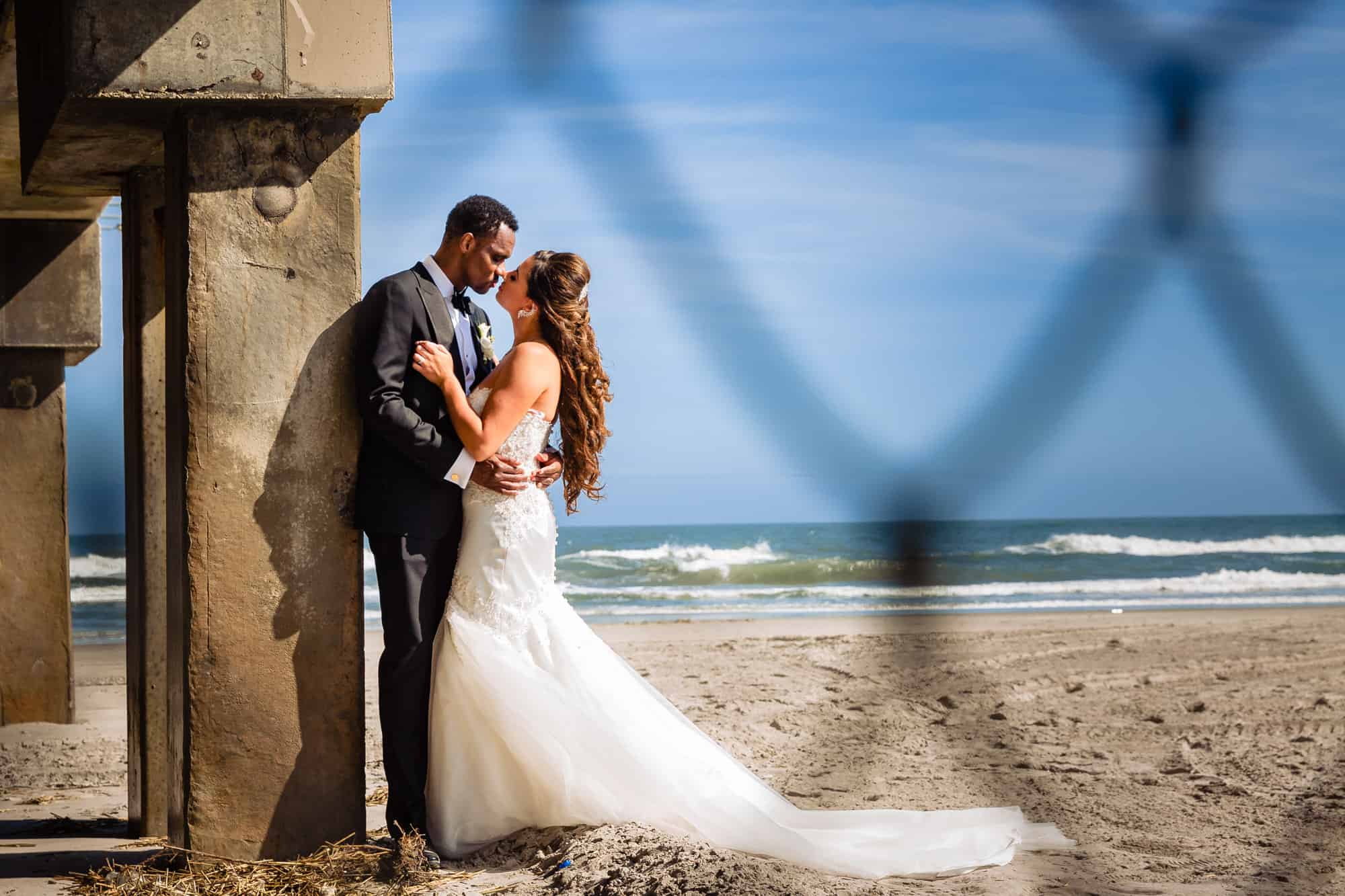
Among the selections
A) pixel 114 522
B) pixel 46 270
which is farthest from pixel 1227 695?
pixel 114 522

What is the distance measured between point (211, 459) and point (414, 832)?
3.39ft

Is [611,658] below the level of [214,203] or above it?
below

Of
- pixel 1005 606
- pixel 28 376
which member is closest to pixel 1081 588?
pixel 1005 606

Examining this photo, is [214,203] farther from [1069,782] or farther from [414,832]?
[1069,782]

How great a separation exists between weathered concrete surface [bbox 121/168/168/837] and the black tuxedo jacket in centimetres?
96

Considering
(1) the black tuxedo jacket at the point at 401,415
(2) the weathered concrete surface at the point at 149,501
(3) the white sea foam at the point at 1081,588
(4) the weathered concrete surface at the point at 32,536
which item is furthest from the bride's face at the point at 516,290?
(3) the white sea foam at the point at 1081,588

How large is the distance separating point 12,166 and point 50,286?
1215 mm

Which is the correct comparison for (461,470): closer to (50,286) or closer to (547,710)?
(547,710)

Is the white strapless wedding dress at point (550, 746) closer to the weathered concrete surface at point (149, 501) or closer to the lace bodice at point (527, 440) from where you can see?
the lace bodice at point (527, 440)

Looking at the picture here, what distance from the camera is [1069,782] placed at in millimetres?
4684

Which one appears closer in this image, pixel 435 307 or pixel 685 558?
pixel 435 307

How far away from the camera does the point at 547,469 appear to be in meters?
3.33

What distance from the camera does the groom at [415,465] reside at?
2.90m

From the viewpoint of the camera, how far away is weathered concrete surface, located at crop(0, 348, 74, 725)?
5.86 m
